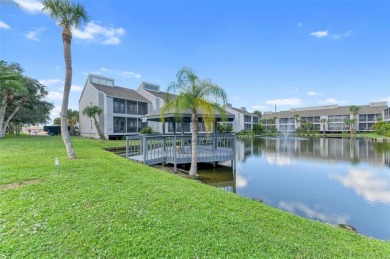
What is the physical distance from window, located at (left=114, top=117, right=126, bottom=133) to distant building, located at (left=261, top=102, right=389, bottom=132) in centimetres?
6258

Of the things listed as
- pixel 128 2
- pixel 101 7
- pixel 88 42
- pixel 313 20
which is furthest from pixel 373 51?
pixel 88 42

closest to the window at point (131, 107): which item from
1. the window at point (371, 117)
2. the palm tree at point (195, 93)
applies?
the palm tree at point (195, 93)

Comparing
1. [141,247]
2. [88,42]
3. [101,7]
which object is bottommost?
[141,247]

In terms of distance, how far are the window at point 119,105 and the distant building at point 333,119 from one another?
206 ft

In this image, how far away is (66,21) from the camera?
9.70 meters

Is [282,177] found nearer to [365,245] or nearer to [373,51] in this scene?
[365,245]

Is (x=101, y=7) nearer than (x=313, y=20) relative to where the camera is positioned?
Yes

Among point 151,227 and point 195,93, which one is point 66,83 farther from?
point 151,227

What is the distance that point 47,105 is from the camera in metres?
32.1

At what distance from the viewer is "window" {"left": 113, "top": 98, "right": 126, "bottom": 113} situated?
3019 cm

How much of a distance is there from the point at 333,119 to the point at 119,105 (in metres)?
69.4

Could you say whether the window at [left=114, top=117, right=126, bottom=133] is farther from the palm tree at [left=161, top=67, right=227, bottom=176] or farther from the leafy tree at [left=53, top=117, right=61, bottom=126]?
the leafy tree at [left=53, top=117, right=61, bottom=126]

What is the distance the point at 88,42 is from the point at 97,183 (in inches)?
512

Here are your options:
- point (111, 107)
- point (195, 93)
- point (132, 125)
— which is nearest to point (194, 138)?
point (195, 93)
